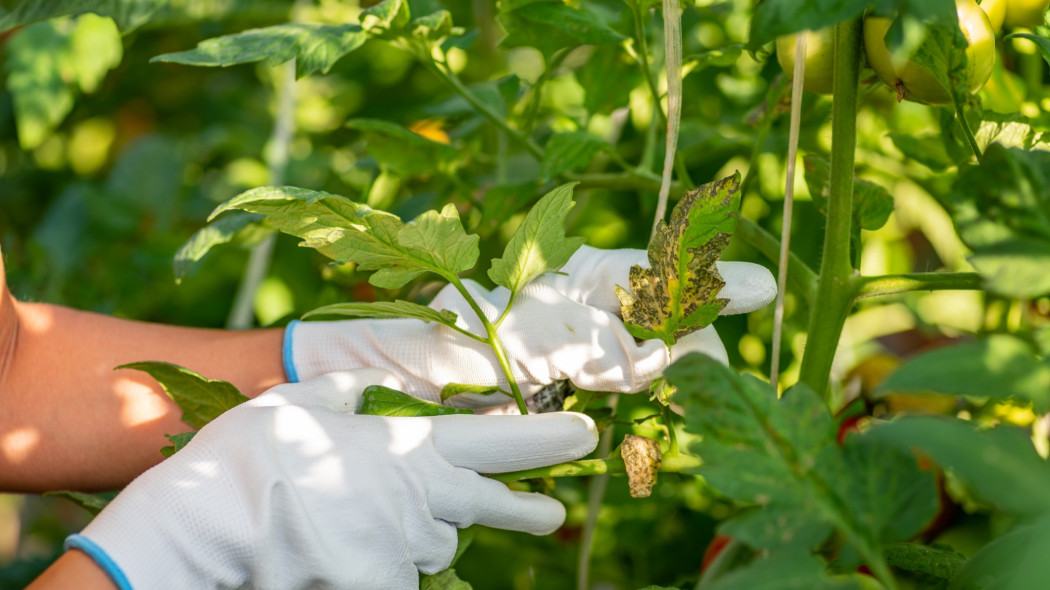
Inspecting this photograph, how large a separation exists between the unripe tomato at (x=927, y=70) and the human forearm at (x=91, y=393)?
1.87 feet

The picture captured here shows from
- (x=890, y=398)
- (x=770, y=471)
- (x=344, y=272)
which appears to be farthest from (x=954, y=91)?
(x=344, y=272)

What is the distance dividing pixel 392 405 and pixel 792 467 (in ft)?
0.99

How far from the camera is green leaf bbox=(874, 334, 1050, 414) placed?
1.13ft

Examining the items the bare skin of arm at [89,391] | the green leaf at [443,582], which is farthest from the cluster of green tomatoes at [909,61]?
the bare skin of arm at [89,391]

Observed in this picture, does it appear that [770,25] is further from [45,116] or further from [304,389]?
[45,116]

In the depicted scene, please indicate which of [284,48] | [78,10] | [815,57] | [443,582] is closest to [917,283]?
[815,57]

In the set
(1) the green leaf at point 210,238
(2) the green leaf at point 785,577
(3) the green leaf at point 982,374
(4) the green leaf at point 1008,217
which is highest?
(4) the green leaf at point 1008,217

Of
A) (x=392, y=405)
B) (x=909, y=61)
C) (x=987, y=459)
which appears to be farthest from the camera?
(x=392, y=405)

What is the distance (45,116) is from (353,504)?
3.60 ft

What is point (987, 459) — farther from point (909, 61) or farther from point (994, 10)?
point (994, 10)

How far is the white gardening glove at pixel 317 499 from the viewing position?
530 mm

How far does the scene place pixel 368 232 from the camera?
1.73 ft

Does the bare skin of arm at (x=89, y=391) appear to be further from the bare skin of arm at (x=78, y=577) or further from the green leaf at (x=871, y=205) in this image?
the green leaf at (x=871, y=205)

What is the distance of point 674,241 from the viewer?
1.72 ft
